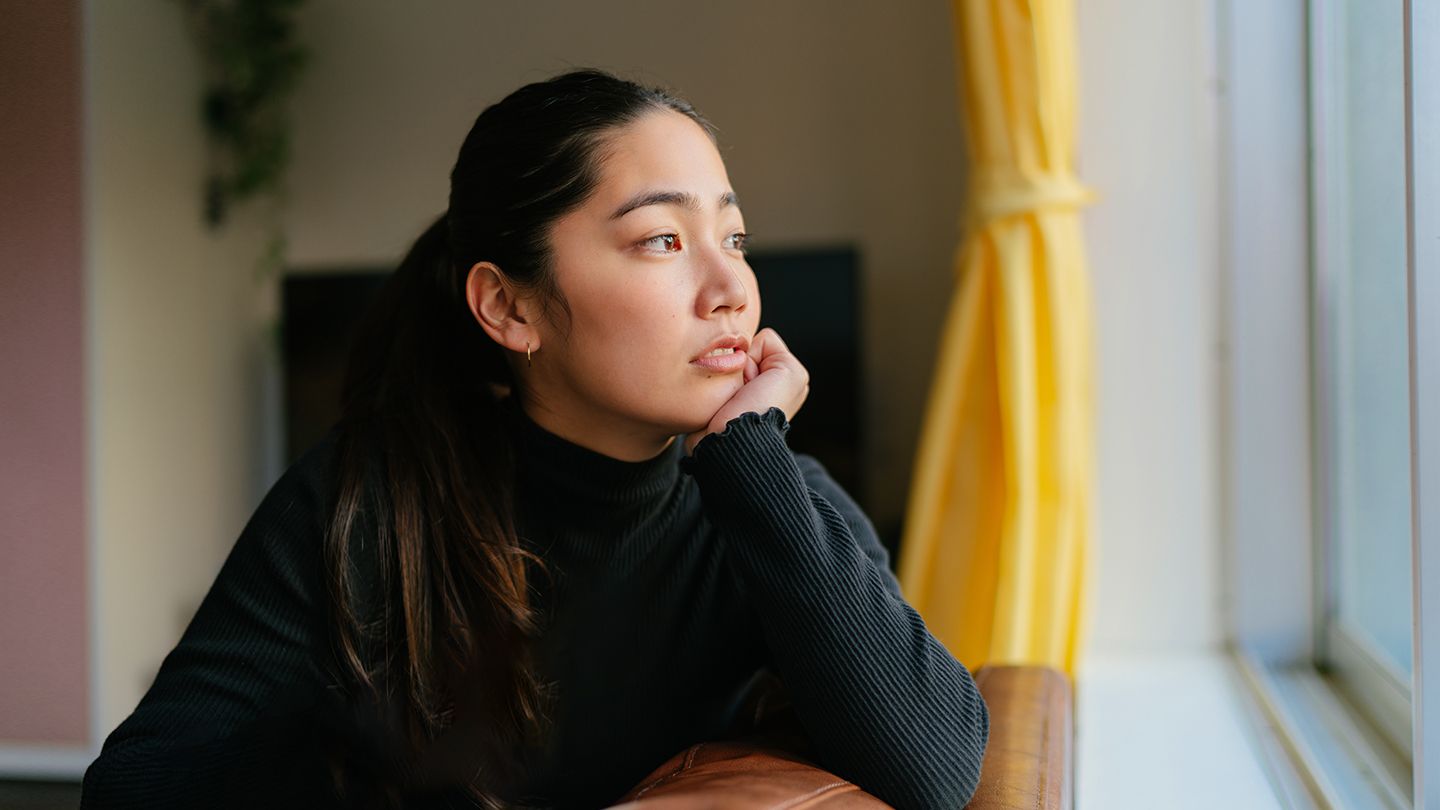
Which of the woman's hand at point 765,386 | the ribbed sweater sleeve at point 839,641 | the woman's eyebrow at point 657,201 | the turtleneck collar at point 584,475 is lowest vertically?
the ribbed sweater sleeve at point 839,641

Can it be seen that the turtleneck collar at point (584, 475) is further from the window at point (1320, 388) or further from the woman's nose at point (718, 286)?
the window at point (1320, 388)

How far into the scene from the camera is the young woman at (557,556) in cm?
96

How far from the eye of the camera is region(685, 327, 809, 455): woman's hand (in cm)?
106

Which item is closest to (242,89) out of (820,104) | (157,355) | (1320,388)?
(157,355)

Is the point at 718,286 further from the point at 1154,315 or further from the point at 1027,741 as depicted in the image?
the point at 1154,315

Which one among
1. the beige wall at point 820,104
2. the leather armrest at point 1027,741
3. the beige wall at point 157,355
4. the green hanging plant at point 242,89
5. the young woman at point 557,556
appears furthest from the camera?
the green hanging plant at point 242,89

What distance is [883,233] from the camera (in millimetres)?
3195

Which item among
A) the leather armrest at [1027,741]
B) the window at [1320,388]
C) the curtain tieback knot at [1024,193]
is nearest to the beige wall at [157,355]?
the curtain tieback knot at [1024,193]

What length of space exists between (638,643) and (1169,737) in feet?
2.20

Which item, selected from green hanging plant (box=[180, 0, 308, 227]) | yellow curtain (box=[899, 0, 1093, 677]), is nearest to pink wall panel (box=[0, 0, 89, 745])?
yellow curtain (box=[899, 0, 1093, 677])

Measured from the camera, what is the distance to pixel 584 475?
1.14 m

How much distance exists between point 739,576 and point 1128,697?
2.73ft

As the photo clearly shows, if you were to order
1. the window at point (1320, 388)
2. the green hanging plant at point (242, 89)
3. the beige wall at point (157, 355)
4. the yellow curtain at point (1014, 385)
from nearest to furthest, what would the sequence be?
the window at point (1320, 388) < the yellow curtain at point (1014, 385) < the beige wall at point (157, 355) < the green hanging plant at point (242, 89)

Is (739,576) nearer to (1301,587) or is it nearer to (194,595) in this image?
A: (1301,587)
